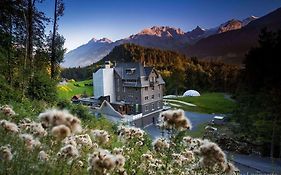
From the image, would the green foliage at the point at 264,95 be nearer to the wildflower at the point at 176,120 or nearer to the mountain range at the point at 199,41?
the mountain range at the point at 199,41

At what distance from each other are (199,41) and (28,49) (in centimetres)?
890

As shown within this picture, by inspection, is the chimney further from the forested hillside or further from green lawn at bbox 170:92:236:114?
green lawn at bbox 170:92:236:114

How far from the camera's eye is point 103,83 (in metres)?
11.8

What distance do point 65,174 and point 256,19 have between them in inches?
439

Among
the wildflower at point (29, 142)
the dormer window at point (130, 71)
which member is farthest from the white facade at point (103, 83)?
the wildflower at point (29, 142)

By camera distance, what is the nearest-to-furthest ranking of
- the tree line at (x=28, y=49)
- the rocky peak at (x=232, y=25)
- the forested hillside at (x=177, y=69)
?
the tree line at (x=28, y=49) < the rocky peak at (x=232, y=25) < the forested hillside at (x=177, y=69)

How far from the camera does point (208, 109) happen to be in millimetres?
14258

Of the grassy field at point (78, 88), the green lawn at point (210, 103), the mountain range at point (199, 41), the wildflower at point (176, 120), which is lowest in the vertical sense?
the green lawn at point (210, 103)

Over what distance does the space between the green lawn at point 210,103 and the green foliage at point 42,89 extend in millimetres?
6925

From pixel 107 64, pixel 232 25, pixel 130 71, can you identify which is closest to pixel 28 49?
pixel 107 64

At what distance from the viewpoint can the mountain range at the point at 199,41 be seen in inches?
453

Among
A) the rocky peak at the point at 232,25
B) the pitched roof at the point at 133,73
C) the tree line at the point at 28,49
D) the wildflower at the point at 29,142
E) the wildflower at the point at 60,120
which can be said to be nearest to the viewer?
the wildflower at the point at 60,120

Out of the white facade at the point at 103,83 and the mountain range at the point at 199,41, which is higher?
the mountain range at the point at 199,41

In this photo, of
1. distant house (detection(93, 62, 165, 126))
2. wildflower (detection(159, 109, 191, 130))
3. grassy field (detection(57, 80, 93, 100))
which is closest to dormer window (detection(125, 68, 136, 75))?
distant house (detection(93, 62, 165, 126))
